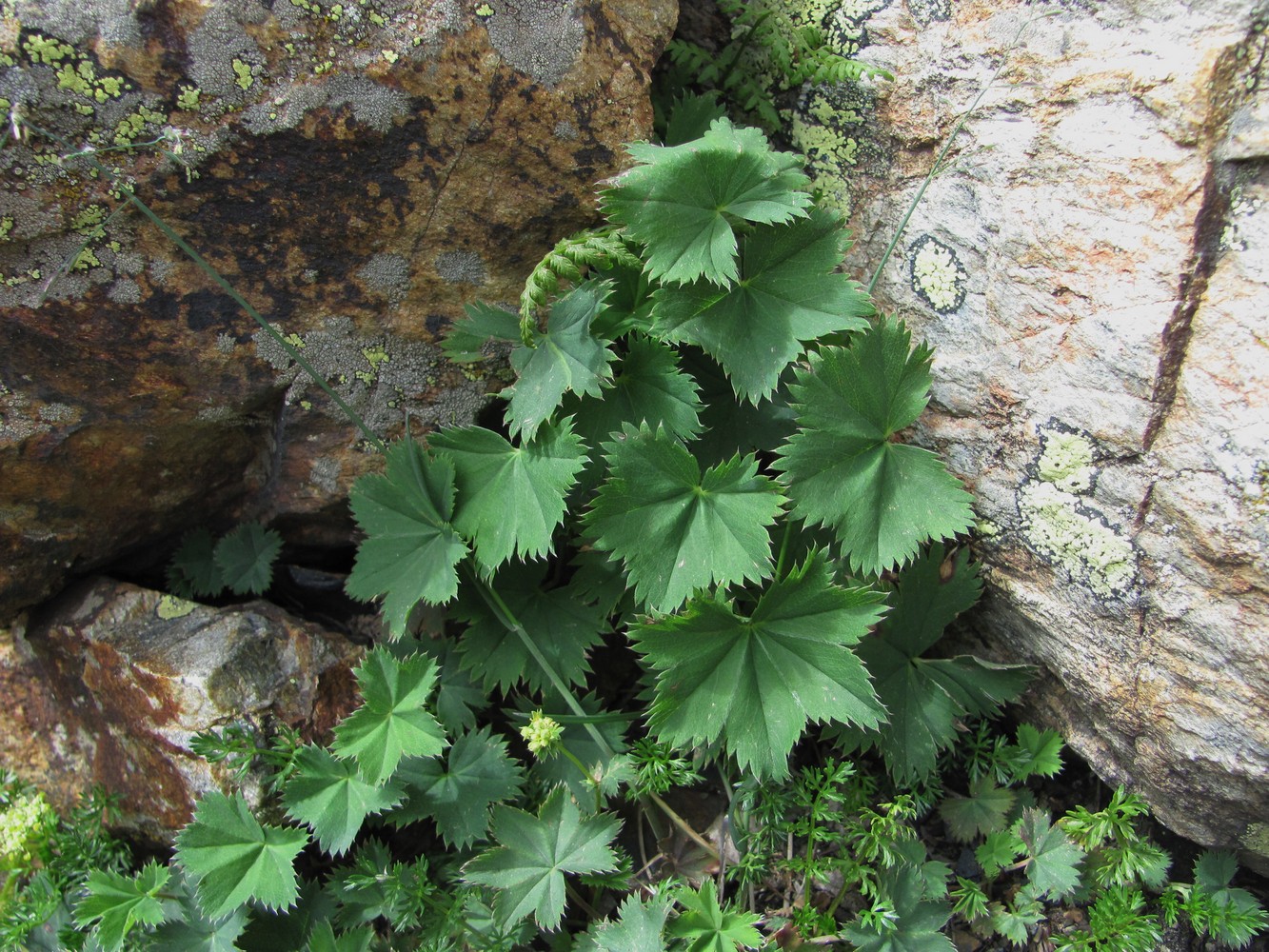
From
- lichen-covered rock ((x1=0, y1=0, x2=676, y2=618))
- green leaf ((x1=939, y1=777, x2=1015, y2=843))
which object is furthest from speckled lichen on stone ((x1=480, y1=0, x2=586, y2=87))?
green leaf ((x1=939, y1=777, x2=1015, y2=843))

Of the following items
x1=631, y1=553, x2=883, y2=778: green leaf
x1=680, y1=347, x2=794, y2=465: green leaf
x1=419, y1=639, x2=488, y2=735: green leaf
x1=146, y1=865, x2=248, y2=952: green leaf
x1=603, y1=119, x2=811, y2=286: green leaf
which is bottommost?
x1=146, y1=865, x2=248, y2=952: green leaf

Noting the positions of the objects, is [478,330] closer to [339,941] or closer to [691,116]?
[691,116]

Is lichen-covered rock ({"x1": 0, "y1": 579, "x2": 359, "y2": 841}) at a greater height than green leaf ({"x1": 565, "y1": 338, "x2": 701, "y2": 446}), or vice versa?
green leaf ({"x1": 565, "y1": 338, "x2": 701, "y2": 446})

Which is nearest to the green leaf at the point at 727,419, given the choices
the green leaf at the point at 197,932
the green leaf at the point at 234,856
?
the green leaf at the point at 234,856

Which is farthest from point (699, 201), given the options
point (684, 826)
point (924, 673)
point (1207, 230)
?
point (684, 826)

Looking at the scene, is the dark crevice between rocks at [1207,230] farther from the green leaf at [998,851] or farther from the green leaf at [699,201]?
the green leaf at [998,851]

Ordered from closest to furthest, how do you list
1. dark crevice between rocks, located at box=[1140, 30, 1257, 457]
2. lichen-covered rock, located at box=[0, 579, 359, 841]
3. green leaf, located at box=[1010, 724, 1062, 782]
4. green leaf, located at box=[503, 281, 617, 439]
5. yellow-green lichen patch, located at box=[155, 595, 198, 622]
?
dark crevice between rocks, located at box=[1140, 30, 1257, 457], green leaf, located at box=[503, 281, 617, 439], green leaf, located at box=[1010, 724, 1062, 782], lichen-covered rock, located at box=[0, 579, 359, 841], yellow-green lichen patch, located at box=[155, 595, 198, 622]

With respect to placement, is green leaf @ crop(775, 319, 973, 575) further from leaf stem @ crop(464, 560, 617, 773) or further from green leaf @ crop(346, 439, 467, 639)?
green leaf @ crop(346, 439, 467, 639)

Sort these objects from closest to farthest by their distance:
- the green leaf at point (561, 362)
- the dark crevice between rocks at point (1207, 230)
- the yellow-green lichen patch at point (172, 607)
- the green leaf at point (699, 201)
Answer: the dark crevice between rocks at point (1207, 230) → the green leaf at point (699, 201) → the green leaf at point (561, 362) → the yellow-green lichen patch at point (172, 607)
